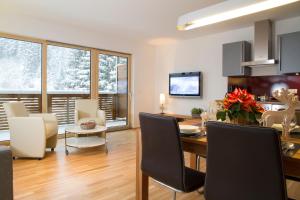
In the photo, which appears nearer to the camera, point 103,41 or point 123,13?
point 123,13

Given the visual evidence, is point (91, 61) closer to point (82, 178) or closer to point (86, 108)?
point (86, 108)

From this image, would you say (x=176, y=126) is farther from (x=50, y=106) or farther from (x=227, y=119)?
(x=50, y=106)

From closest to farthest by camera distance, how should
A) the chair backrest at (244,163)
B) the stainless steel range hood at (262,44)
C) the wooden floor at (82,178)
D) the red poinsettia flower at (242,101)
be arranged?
the chair backrest at (244,163), the red poinsettia flower at (242,101), the wooden floor at (82,178), the stainless steel range hood at (262,44)

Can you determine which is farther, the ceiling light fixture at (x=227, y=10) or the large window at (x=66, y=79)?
the large window at (x=66, y=79)

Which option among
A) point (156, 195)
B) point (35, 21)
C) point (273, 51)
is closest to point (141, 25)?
point (35, 21)

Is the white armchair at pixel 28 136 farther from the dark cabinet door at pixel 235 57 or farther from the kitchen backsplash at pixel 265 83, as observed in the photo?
the kitchen backsplash at pixel 265 83

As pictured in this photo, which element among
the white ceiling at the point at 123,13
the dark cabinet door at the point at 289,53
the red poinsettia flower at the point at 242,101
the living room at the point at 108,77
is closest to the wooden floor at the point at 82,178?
the living room at the point at 108,77

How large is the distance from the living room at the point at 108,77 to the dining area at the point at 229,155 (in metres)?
0.24

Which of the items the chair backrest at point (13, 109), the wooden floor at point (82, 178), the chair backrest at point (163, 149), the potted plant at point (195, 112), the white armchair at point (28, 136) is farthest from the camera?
the potted plant at point (195, 112)

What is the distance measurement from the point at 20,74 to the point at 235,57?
4.41 meters

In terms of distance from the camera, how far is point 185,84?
19.6ft

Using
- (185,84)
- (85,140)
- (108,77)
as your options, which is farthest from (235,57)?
(85,140)

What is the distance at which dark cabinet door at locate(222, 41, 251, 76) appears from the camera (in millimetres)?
4676

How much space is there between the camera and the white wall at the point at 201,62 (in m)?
4.89
